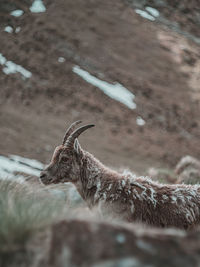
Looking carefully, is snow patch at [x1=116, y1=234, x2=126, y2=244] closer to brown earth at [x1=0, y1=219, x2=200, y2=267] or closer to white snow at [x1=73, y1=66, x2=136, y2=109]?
brown earth at [x1=0, y1=219, x2=200, y2=267]

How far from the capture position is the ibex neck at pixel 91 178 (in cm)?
683

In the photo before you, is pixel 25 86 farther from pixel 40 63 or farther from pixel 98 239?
pixel 98 239

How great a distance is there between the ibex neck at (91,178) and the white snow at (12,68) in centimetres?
3221

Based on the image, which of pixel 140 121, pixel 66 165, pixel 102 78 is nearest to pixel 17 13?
pixel 102 78

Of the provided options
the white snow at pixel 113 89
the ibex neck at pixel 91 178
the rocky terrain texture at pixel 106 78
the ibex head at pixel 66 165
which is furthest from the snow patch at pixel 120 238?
the white snow at pixel 113 89

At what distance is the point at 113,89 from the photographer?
38.8 meters

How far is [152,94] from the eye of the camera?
129ft

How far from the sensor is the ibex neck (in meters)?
6.83

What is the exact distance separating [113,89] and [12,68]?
9472 millimetres

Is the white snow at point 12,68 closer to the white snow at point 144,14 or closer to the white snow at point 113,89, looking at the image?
the white snow at point 113,89

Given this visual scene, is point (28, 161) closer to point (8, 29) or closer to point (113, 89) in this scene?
point (113, 89)

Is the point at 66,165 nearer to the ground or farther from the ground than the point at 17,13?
farther from the ground

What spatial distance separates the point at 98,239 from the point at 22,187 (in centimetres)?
362

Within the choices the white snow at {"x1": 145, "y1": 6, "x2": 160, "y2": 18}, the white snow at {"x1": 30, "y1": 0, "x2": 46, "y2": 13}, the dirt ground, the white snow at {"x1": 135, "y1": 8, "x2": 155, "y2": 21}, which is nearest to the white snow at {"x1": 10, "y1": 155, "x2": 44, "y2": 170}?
the dirt ground
